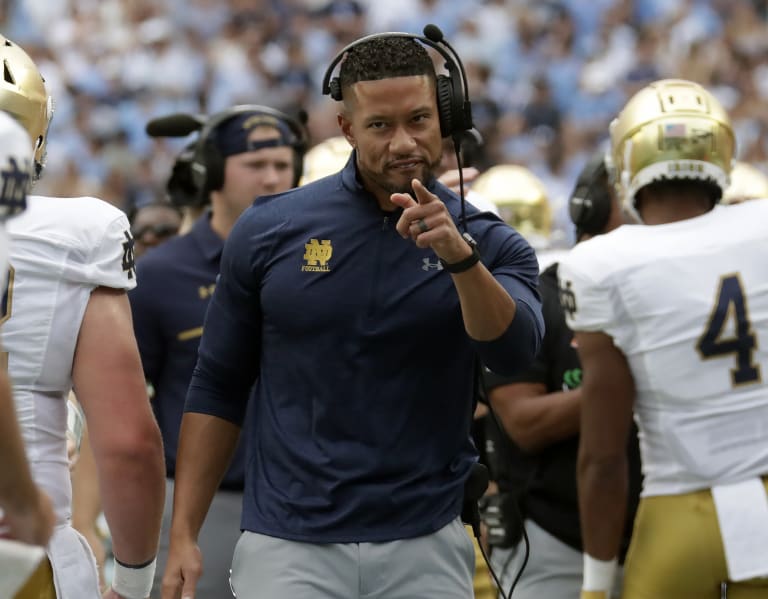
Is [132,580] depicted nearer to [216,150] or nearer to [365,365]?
[365,365]

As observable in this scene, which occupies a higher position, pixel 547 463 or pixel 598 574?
pixel 547 463

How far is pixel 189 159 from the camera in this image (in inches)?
220

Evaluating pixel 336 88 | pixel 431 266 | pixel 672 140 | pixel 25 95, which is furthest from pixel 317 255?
pixel 672 140

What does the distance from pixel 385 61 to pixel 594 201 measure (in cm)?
201

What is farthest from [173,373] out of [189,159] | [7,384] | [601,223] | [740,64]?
[740,64]

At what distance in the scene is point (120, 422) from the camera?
304 cm

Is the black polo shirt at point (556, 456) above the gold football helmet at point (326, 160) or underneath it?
underneath

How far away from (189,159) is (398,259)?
237cm

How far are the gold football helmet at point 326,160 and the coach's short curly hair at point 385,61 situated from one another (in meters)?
2.33

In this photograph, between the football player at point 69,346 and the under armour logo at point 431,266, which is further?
the under armour logo at point 431,266

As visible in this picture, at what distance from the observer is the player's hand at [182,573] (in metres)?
3.38

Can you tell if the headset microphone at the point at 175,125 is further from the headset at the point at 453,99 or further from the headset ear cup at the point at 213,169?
the headset at the point at 453,99

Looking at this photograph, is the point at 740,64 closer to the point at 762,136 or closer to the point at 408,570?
the point at 762,136

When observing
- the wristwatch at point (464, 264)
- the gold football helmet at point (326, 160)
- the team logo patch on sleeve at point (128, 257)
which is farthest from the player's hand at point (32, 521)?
the gold football helmet at point (326, 160)
